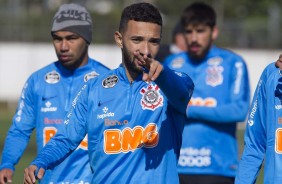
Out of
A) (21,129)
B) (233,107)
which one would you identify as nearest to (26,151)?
(233,107)

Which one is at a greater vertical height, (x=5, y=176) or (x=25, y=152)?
(x=5, y=176)

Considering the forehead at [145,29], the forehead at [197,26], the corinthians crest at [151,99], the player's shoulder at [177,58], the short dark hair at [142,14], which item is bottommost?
the player's shoulder at [177,58]

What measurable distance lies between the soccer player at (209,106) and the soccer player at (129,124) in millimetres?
2430

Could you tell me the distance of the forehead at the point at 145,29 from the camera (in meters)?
5.46

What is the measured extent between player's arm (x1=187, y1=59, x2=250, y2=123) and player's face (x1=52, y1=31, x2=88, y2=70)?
1328 mm

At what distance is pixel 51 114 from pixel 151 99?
1881 mm

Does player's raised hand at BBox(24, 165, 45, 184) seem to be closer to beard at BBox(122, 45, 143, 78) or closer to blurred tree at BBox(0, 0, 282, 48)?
beard at BBox(122, 45, 143, 78)

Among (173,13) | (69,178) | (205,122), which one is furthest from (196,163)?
(173,13)

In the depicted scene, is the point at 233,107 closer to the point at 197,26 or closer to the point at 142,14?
the point at 197,26

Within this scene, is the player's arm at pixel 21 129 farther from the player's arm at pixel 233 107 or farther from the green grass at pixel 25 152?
the green grass at pixel 25 152

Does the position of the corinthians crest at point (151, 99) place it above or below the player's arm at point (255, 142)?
above

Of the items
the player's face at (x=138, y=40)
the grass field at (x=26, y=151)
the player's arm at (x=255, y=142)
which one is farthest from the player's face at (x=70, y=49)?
the grass field at (x=26, y=151)

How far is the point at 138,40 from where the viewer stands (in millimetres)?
5543

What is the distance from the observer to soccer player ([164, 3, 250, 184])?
8.28 metres
